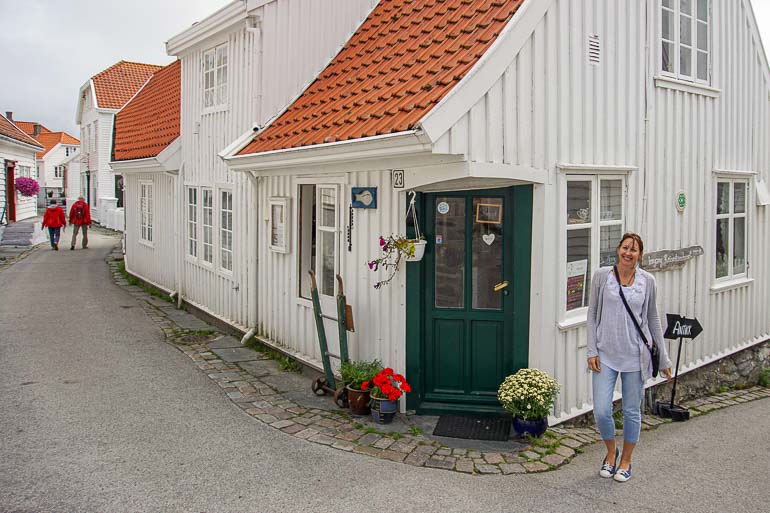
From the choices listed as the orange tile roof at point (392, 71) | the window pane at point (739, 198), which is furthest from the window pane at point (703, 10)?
the orange tile roof at point (392, 71)

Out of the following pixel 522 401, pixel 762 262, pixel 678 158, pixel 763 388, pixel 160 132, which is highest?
pixel 160 132

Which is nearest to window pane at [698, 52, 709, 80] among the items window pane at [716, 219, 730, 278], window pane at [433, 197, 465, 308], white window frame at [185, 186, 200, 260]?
window pane at [716, 219, 730, 278]

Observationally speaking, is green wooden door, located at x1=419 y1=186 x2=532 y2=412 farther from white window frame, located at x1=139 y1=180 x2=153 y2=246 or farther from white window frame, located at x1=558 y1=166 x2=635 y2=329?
white window frame, located at x1=139 y1=180 x2=153 y2=246

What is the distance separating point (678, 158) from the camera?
8273 mm

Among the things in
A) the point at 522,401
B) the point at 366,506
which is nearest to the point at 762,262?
the point at 522,401

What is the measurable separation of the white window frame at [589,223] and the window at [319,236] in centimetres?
247

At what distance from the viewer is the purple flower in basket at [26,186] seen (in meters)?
31.2

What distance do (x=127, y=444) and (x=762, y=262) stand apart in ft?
28.7

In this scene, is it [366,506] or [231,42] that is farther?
[231,42]

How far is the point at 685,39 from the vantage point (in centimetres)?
835

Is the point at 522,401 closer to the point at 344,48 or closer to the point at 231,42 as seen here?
the point at 344,48

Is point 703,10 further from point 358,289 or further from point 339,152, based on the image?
point 358,289

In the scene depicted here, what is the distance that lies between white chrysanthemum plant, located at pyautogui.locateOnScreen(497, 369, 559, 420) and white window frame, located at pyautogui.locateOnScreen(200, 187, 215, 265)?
21.9 ft

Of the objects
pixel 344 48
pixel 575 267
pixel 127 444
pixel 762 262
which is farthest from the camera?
pixel 762 262
